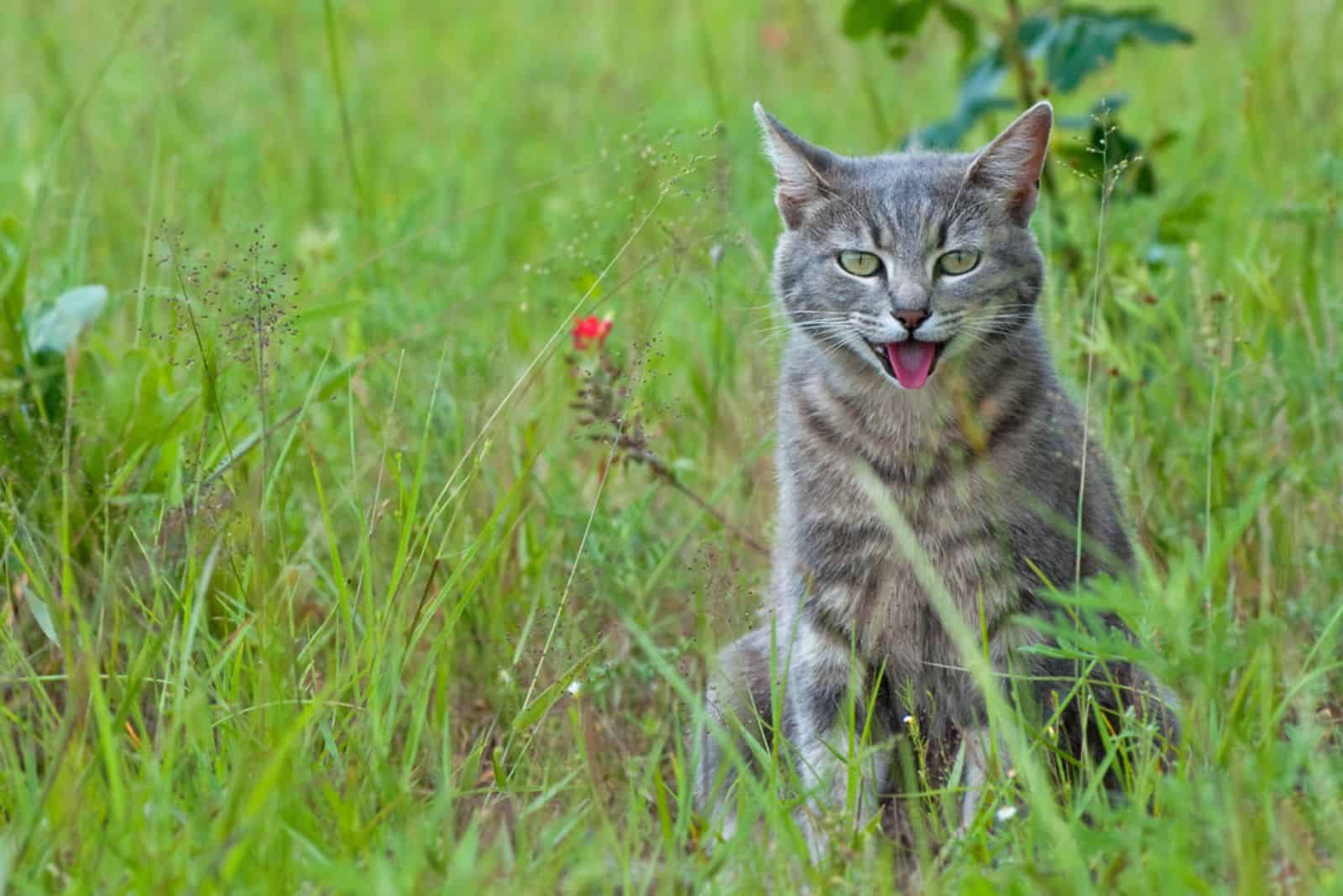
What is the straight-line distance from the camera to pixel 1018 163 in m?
2.95

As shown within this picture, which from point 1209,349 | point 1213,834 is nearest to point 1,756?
point 1213,834

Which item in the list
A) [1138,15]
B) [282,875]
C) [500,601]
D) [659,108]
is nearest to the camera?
[282,875]

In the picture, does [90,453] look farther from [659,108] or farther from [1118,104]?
[659,108]

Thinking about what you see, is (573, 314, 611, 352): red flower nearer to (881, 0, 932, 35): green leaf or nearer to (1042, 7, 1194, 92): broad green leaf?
(881, 0, 932, 35): green leaf

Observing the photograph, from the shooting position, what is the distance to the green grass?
1990mm

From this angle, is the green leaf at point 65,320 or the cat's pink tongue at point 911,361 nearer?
the cat's pink tongue at point 911,361

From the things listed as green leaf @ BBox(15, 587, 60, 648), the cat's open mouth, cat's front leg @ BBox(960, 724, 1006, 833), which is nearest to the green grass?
green leaf @ BBox(15, 587, 60, 648)

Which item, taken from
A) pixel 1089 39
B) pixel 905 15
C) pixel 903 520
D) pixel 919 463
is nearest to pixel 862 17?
pixel 905 15

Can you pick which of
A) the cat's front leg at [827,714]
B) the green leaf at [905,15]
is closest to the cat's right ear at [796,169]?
the cat's front leg at [827,714]

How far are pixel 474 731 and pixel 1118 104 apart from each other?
224 cm

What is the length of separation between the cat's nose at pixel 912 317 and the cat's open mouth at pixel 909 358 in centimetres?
3

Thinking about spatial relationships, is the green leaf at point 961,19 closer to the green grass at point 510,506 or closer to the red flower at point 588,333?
the green grass at point 510,506

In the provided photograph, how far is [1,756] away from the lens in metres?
2.38

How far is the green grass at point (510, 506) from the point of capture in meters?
1.99
